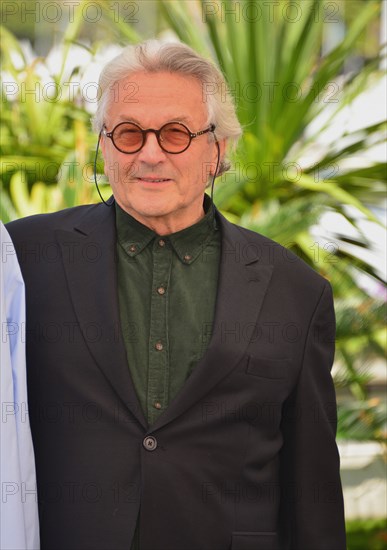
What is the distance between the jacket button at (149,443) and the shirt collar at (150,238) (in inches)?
16.3

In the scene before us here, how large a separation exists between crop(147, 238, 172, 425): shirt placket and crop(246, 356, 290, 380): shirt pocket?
191mm

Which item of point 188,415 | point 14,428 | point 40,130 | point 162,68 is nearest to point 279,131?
point 40,130

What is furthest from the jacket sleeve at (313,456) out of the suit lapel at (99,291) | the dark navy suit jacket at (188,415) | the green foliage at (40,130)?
the green foliage at (40,130)

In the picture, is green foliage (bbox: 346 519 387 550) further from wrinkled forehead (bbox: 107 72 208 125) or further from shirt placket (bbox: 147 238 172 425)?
wrinkled forehead (bbox: 107 72 208 125)

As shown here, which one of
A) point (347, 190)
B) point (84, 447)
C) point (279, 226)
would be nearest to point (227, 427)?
point (84, 447)

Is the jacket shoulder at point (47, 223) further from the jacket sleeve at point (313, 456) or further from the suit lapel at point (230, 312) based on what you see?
the jacket sleeve at point (313, 456)

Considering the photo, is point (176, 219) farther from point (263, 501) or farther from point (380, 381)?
point (380, 381)

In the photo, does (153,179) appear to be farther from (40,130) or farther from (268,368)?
(40,130)

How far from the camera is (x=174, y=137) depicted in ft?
7.27

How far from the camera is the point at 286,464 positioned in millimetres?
2391

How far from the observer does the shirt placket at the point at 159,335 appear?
219 centimetres

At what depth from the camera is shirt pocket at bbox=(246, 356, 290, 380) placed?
2.25 m

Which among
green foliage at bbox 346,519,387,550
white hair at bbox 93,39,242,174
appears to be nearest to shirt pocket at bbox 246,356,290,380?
white hair at bbox 93,39,242,174

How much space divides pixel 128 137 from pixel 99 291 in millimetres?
337
